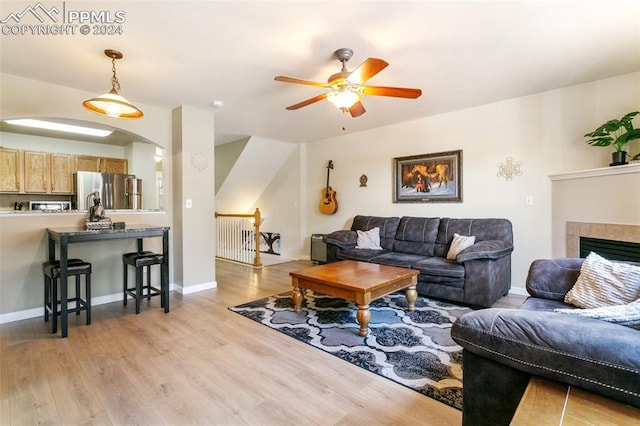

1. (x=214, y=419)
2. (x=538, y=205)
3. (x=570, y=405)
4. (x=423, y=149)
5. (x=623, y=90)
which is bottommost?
(x=214, y=419)

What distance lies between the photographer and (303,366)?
218 cm

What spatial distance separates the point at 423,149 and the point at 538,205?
5.53 feet

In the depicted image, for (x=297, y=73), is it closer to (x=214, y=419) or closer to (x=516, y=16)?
(x=516, y=16)

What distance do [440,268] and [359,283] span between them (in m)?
1.25

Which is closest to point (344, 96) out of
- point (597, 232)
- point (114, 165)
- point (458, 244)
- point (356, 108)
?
point (356, 108)

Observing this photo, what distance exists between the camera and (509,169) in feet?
12.9

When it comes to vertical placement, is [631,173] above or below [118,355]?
above

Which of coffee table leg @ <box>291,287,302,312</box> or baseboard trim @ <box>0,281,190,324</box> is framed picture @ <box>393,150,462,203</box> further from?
baseboard trim @ <box>0,281,190,324</box>

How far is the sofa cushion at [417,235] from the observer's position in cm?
424

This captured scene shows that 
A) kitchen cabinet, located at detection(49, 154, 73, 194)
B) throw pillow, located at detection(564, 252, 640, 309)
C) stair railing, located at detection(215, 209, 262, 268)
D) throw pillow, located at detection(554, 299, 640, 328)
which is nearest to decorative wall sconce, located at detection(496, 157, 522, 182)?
throw pillow, located at detection(564, 252, 640, 309)

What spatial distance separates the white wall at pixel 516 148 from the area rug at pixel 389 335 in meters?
1.48

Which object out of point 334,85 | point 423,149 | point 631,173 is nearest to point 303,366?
point 334,85

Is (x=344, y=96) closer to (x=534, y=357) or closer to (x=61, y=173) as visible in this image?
(x=534, y=357)

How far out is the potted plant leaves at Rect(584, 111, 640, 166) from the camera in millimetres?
2863
